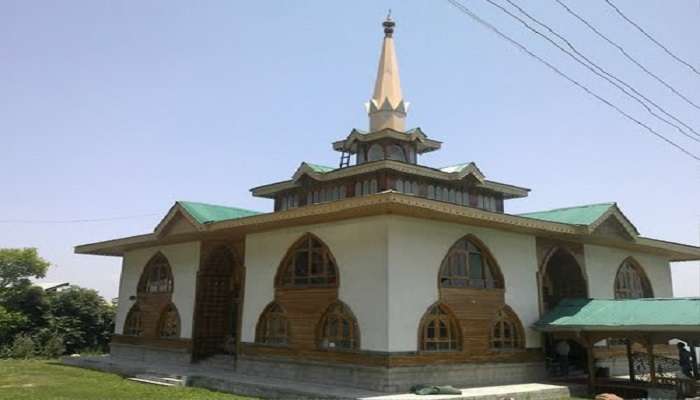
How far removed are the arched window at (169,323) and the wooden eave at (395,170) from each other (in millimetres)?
5074

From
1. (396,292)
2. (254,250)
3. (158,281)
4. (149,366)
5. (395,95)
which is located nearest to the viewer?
(396,292)

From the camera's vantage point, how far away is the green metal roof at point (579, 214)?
55.1ft

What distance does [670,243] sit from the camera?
19.5m

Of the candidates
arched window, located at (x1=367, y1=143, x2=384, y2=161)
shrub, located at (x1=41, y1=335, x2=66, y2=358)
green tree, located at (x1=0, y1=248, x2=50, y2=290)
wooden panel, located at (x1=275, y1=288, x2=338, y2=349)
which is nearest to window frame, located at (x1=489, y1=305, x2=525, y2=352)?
wooden panel, located at (x1=275, y1=288, x2=338, y2=349)

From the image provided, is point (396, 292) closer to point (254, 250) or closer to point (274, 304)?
point (274, 304)

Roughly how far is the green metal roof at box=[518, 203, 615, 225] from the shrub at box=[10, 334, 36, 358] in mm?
20983

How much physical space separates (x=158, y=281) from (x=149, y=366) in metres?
3.66

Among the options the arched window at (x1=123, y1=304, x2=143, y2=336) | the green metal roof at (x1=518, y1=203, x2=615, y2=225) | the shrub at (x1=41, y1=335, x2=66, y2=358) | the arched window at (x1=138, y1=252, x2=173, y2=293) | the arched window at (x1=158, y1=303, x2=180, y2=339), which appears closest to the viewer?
the green metal roof at (x1=518, y1=203, x2=615, y2=225)

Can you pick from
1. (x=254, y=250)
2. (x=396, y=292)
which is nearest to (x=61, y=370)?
(x=254, y=250)

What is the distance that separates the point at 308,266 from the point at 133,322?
10.3 metres

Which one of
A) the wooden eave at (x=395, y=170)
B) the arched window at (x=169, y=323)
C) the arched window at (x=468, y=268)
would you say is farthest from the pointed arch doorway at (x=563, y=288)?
the arched window at (x=169, y=323)

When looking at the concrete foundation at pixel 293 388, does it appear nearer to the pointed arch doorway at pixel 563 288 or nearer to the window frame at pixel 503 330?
the window frame at pixel 503 330

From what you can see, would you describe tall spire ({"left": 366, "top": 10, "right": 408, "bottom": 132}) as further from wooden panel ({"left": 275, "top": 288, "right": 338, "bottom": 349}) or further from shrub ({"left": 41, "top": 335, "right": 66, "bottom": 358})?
shrub ({"left": 41, "top": 335, "right": 66, "bottom": 358})

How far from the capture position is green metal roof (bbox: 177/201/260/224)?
17.9 metres
